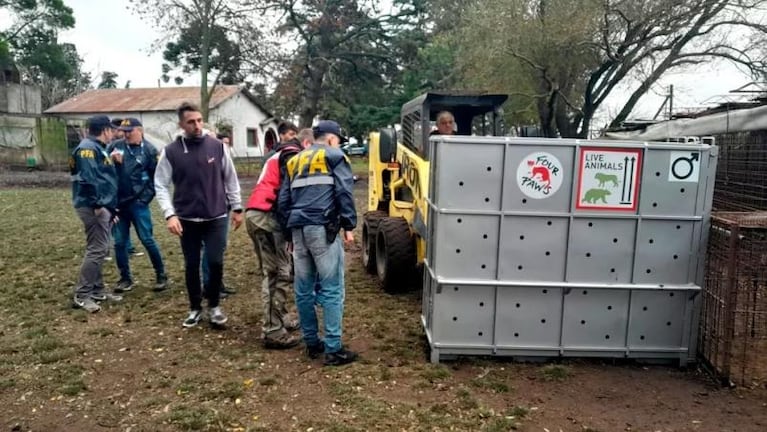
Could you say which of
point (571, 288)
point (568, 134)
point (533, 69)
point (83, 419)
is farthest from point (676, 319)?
point (568, 134)

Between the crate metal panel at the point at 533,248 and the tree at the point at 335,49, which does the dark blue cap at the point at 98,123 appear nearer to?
the crate metal panel at the point at 533,248

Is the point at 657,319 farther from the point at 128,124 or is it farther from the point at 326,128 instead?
the point at 128,124

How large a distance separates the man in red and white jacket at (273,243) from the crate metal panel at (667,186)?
8.35ft

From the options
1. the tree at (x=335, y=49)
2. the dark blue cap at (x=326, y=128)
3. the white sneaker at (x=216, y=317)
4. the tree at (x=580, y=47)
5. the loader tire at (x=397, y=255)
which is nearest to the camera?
the dark blue cap at (x=326, y=128)

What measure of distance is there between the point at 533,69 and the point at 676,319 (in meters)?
12.5

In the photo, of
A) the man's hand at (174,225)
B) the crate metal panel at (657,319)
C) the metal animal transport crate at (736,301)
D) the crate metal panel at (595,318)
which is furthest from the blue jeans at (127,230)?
the metal animal transport crate at (736,301)

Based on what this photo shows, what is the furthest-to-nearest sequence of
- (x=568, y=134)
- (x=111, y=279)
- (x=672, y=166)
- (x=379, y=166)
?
A: (x=568, y=134)
(x=379, y=166)
(x=111, y=279)
(x=672, y=166)

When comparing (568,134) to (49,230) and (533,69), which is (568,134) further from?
(49,230)

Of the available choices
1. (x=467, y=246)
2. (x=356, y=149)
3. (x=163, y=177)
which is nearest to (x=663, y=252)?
(x=467, y=246)

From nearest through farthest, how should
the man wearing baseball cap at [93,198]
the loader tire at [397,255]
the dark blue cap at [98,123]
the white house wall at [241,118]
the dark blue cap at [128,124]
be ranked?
1. the man wearing baseball cap at [93,198]
2. the dark blue cap at [98,123]
3. the loader tire at [397,255]
4. the dark blue cap at [128,124]
5. the white house wall at [241,118]

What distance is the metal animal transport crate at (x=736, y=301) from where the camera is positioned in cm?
391

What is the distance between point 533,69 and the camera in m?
15.8

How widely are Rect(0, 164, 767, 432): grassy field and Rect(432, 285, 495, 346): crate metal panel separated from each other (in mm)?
201

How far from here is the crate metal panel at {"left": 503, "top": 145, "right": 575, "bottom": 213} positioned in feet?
13.6
